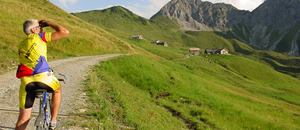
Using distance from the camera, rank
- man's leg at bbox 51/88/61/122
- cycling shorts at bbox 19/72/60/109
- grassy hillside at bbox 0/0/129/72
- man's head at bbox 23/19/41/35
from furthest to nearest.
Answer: grassy hillside at bbox 0/0/129/72
man's leg at bbox 51/88/61/122
man's head at bbox 23/19/41/35
cycling shorts at bbox 19/72/60/109

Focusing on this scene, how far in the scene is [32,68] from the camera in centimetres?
992

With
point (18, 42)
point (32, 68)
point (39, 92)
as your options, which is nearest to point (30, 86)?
point (39, 92)

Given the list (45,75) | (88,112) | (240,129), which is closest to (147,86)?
(240,129)

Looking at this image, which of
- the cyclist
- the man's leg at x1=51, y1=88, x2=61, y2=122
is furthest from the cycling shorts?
→ the man's leg at x1=51, y1=88, x2=61, y2=122

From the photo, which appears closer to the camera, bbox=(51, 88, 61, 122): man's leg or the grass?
bbox=(51, 88, 61, 122): man's leg

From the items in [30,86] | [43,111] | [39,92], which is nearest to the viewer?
[30,86]

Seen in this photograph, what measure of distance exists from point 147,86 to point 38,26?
1353 inches

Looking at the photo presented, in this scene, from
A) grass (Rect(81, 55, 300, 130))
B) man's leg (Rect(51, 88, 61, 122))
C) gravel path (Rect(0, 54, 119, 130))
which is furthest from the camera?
grass (Rect(81, 55, 300, 130))

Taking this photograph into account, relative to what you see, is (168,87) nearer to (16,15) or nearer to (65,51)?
(65,51)

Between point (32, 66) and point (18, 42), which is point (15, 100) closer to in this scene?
point (32, 66)

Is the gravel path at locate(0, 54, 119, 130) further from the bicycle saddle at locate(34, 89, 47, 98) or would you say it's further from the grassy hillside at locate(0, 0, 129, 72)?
the grassy hillside at locate(0, 0, 129, 72)

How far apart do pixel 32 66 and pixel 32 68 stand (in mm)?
54

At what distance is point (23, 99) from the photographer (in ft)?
32.5

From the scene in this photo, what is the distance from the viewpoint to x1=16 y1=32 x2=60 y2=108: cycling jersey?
9891mm
